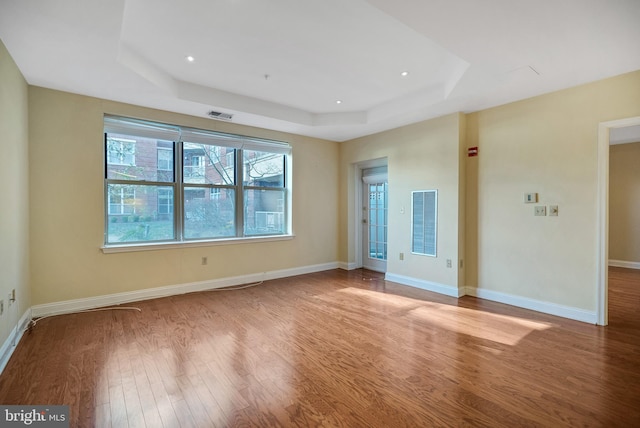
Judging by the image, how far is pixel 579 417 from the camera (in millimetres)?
1783

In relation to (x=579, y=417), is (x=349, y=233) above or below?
above

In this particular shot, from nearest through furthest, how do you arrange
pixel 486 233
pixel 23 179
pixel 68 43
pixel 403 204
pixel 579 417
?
pixel 579 417 < pixel 68 43 < pixel 23 179 < pixel 486 233 < pixel 403 204

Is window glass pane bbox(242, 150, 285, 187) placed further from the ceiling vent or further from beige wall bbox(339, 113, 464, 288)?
beige wall bbox(339, 113, 464, 288)

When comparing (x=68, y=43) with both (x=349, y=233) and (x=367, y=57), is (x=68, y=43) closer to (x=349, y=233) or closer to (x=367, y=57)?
(x=367, y=57)

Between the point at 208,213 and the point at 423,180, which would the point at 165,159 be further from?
the point at 423,180

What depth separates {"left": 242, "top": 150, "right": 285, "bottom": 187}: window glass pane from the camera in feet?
16.5

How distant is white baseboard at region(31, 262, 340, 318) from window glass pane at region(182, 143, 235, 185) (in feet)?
5.15

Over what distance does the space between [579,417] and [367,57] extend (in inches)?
131

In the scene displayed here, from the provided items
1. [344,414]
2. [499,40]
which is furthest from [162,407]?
[499,40]

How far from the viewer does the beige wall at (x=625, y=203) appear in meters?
6.00

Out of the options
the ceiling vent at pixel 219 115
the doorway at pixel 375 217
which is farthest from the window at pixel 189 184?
the doorway at pixel 375 217

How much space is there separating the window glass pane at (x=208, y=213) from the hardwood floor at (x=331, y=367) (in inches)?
47.6

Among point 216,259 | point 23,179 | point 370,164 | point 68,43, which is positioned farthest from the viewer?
point 370,164

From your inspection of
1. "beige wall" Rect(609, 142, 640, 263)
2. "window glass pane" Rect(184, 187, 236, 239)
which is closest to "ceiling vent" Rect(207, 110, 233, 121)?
"window glass pane" Rect(184, 187, 236, 239)
